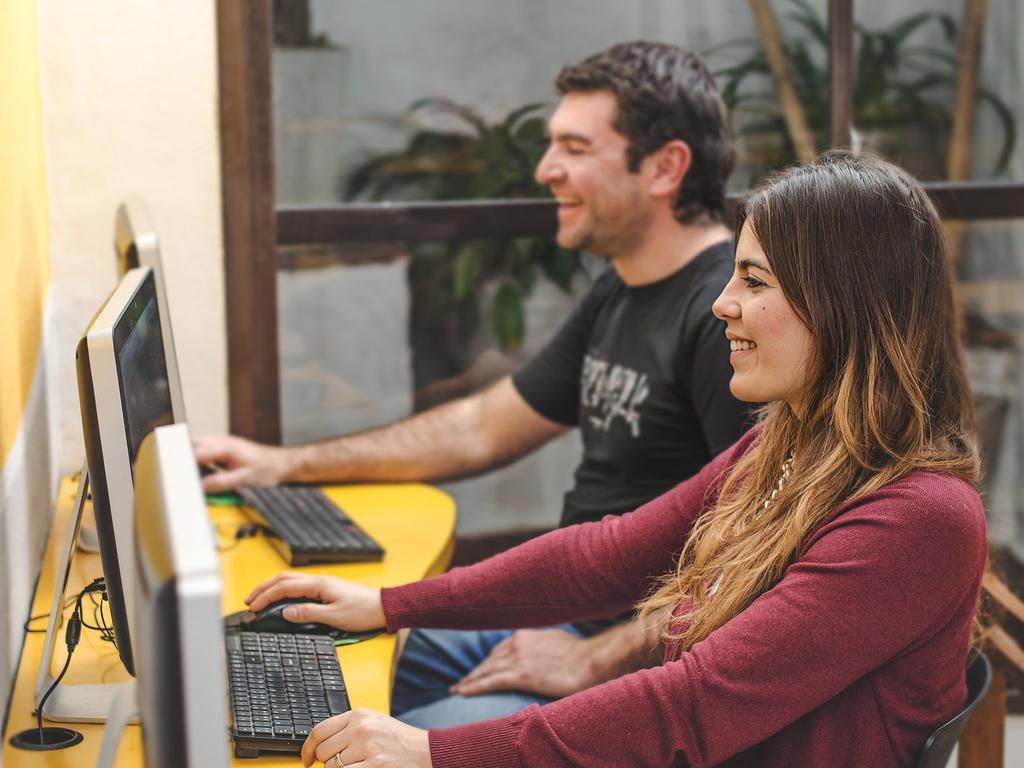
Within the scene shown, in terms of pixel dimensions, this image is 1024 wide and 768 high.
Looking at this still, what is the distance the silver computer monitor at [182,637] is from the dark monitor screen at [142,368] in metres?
0.34

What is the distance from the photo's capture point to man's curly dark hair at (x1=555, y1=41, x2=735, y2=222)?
2.00 metres

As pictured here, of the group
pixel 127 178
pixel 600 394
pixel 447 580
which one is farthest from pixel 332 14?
pixel 447 580

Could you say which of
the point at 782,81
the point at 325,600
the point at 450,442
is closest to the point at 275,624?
the point at 325,600

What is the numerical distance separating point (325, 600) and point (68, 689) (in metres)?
0.31

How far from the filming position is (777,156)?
250 cm

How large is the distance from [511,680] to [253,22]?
47.7 inches

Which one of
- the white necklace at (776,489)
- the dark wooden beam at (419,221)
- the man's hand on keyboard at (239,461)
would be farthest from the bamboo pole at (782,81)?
the white necklace at (776,489)

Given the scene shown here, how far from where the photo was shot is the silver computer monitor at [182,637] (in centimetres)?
67

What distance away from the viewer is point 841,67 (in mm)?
2439

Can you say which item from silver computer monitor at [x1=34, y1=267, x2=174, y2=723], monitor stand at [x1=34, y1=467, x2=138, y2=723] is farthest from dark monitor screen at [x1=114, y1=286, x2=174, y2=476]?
monitor stand at [x1=34, y1=467, x2=138, y2=723]

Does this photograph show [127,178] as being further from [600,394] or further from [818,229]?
[818,229]

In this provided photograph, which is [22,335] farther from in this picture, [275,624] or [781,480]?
[781,480]

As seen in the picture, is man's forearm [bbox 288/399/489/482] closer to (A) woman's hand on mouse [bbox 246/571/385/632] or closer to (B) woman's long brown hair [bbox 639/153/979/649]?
(A) woman's hand on mouse [bbox 246/571/385/632]

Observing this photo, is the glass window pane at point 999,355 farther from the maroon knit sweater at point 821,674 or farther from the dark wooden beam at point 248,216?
the maroon knit sweater at point 821,674
